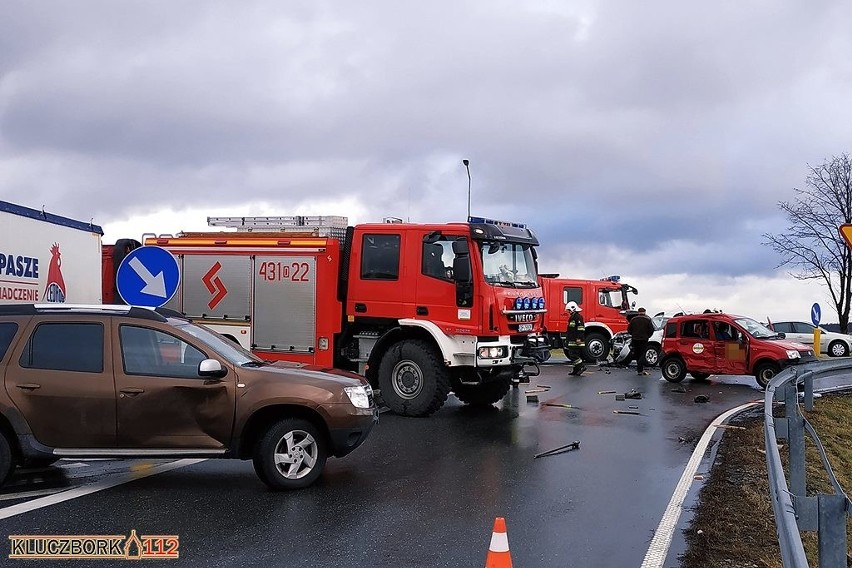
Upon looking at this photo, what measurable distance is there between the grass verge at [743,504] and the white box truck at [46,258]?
7788 millimetres

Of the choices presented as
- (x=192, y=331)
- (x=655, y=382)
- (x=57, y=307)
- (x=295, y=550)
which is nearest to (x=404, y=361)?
(x=192, y=331)

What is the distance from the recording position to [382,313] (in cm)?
1302

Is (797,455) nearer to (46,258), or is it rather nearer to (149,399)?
(149,399)

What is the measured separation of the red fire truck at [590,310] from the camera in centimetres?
2681

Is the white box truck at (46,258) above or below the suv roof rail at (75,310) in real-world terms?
above

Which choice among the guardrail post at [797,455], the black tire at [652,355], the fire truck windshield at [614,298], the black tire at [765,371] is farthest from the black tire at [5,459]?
the fire truck windshield at [614,298]

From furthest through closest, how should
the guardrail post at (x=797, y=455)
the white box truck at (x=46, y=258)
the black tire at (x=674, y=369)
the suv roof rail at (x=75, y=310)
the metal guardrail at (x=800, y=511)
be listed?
the black tire at (x=674, y=369)
the white box truck at (x=46, y=258)
the suv roof rail at (x=75, y=310)
the guardrail post at (x=797, y=455)
the metal guardrail at (x=800, y=511)

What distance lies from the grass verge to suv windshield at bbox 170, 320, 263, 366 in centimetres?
436

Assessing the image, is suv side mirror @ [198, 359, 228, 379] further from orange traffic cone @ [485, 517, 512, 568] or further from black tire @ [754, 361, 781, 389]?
black tire @ [754, 361, 781, 389]

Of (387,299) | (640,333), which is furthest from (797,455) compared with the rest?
(640,333)

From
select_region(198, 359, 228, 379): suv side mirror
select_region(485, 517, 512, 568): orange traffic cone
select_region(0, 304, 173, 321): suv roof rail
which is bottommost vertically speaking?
select_region(485, 517, 512, 568): orange traffic cone

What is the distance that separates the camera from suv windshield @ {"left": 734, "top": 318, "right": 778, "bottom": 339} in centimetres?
1919

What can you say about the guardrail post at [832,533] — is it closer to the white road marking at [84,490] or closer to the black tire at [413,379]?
the white road marking at [84,490]

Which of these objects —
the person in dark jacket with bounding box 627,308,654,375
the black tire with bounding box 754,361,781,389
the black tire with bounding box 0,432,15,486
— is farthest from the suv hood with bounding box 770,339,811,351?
the black tire with bounding box 0,432,15,486
